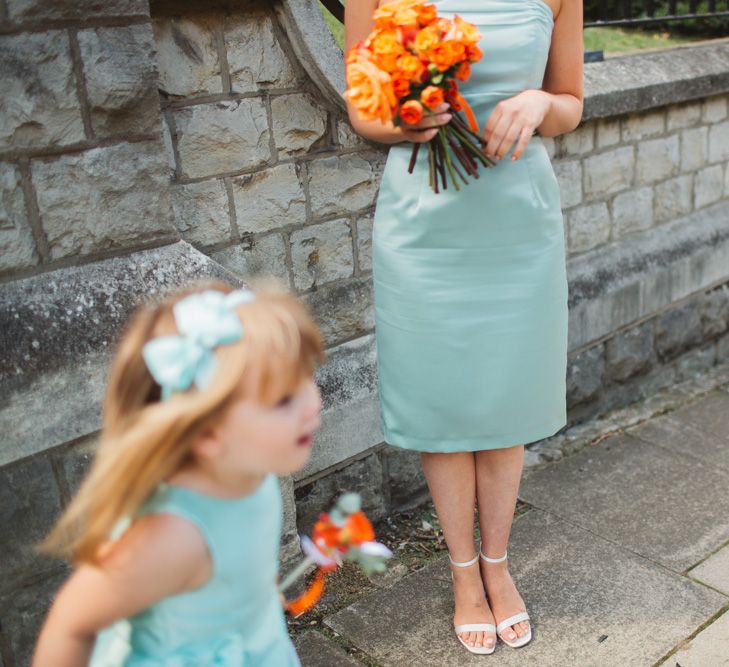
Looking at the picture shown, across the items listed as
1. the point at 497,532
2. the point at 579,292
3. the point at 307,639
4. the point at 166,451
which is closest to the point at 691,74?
the point at 579,292

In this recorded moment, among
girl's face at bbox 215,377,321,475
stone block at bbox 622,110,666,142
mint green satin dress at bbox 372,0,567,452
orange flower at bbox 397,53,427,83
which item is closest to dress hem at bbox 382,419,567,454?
mint green satin dress at bbox 372,0,567,452

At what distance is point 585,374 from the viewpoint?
433 cm

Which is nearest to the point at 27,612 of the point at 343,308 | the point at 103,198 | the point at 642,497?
the point at 103,198

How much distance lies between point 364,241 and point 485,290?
877 mm

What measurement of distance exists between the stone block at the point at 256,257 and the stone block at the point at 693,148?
2565 millimetres

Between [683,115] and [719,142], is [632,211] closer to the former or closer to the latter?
[683,115]

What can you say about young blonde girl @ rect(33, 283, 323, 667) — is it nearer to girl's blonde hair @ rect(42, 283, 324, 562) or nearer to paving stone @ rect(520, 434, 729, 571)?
girl's blonde hair @ rect(42, 283, 324, 562)

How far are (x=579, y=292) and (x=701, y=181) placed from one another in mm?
1181

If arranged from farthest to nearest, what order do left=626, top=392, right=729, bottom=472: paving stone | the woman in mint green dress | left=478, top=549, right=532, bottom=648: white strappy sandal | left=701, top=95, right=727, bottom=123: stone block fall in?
left=701, top=95, right=727, bottom=123: stone block → left=626, top=392, right=729, bottom=472: paving stone → left=478, top=549, right=532, bottom=648: white strappy sandal → the woman in mint green dress

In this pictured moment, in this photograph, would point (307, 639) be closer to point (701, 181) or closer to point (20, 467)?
point (20, 467)

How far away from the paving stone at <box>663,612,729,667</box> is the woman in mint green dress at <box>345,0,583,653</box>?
0.43 meters

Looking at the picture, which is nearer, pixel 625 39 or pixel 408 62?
pixel 408 62

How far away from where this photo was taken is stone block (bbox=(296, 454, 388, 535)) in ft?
10.5

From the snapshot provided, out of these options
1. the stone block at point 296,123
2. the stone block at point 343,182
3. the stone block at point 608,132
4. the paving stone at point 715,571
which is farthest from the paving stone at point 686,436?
the stone block at point 296,123
